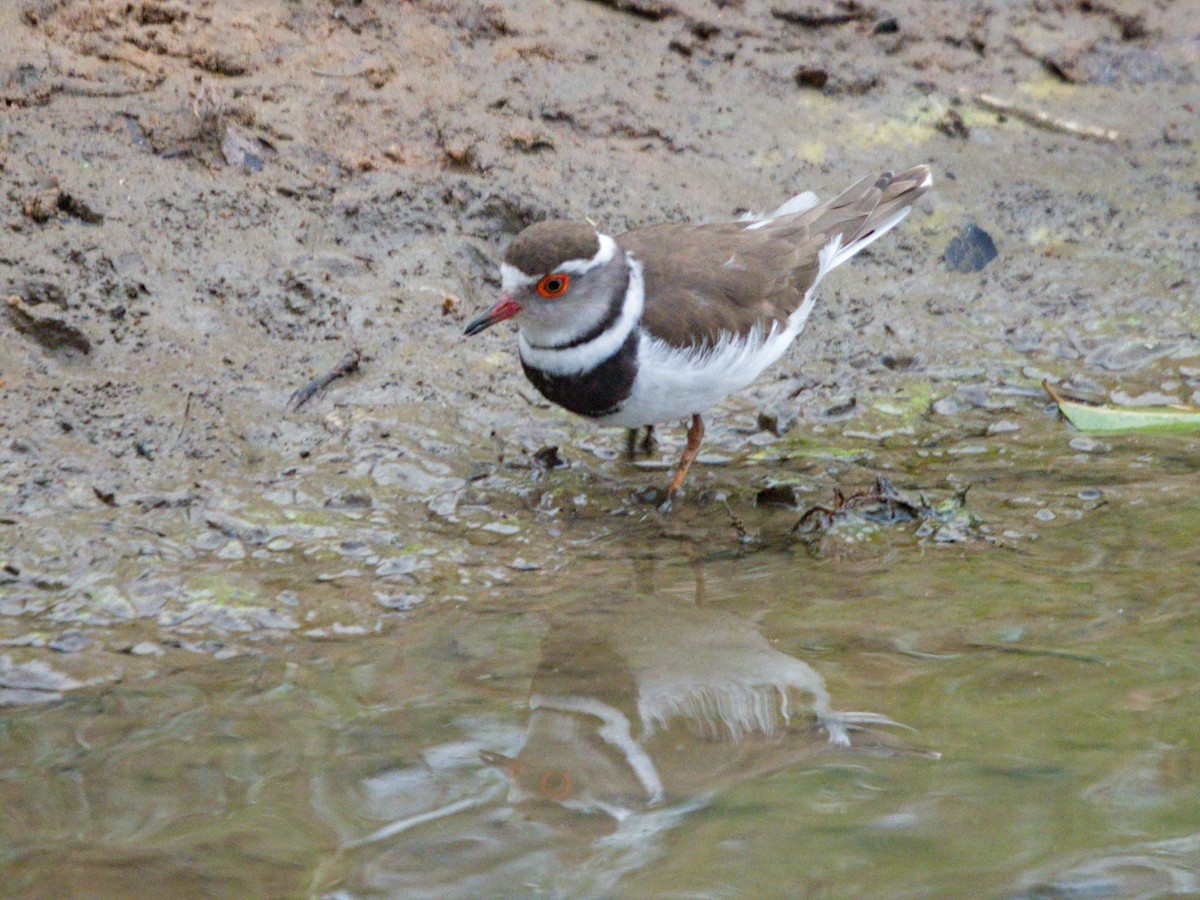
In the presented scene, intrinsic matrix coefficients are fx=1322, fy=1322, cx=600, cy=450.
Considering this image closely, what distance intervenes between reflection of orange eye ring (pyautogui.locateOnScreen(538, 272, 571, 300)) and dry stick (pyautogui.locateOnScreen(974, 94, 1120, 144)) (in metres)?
4.12

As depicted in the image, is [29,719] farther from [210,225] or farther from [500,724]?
[210,225]

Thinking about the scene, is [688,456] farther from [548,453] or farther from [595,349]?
[595,349]

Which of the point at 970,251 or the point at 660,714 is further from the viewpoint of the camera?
the point at 970,251

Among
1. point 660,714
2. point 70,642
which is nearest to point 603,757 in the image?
point 660,714

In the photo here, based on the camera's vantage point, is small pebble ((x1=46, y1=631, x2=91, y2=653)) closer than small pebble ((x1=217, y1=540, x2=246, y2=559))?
Yes

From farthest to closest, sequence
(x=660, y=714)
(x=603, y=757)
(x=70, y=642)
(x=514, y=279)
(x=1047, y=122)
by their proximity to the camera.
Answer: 1. (x=1047, y=122)
2. (x=514, y=279)
3. (x=70, y=642)
4. (x=660, y=714)
5. (x=603, y=757)

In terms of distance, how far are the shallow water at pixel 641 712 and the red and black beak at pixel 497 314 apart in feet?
2.07

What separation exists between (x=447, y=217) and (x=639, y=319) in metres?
1.78

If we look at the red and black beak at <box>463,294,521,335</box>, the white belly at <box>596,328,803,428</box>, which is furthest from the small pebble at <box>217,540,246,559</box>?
the white belly at <box>596,328,803,428</box>

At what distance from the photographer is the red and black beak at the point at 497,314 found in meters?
5.13

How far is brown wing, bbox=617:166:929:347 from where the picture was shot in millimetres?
5184

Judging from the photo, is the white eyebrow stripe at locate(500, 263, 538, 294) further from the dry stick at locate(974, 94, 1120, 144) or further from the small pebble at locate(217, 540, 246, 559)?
the dry stick at locate(974, 94, 1120, 144)

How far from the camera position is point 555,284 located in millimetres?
5105

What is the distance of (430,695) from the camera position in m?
3.83
